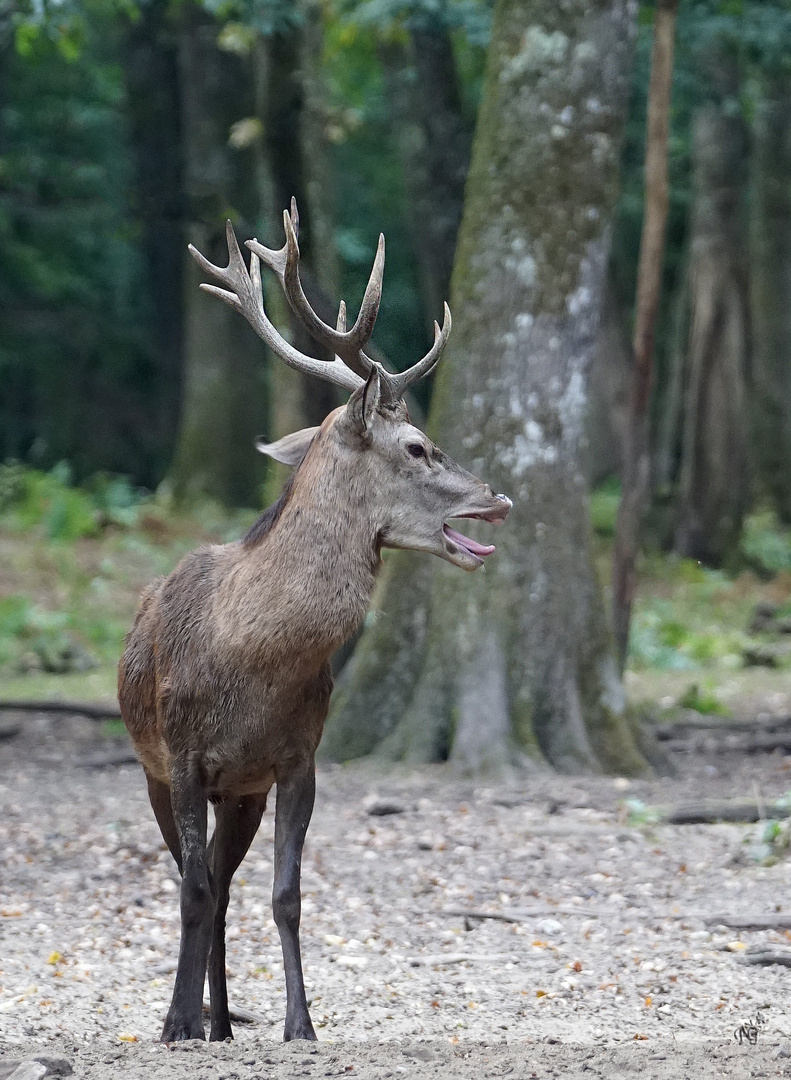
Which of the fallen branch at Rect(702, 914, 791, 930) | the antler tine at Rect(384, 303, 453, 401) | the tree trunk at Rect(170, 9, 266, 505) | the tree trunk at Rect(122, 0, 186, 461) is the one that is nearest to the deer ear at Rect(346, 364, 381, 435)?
the antler tine at Rect(384, 303, 453, 401)

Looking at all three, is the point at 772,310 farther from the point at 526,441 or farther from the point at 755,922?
the point at 755,922

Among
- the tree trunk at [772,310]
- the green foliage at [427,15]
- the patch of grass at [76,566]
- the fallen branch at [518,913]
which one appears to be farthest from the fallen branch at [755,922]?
the tree trunk at [772,310]

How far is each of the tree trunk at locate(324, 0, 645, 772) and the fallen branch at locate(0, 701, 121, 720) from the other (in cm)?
271

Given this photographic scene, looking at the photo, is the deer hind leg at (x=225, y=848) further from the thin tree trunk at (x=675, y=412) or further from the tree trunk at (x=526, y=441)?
the thin tree trunk at (x=675, y=412)

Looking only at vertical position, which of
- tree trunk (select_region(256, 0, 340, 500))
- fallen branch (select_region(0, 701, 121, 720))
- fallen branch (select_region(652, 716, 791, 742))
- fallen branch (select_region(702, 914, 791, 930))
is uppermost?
tree trunk (select_region(256, 0, 340, 500))

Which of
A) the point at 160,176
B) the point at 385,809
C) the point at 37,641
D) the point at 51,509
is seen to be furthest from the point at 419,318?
the point at 385,809

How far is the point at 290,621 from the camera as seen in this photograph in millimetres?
4984

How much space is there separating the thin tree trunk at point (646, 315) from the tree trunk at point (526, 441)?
2.82 feet

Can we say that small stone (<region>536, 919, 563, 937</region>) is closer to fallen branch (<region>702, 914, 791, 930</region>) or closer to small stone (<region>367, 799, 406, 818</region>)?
fallen branch (<region>702, 914, 791, 930</region>)

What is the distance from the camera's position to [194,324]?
77.9 ft

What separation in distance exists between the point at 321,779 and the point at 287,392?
15.3 ft

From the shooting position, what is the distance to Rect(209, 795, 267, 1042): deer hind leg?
5383 millimetres

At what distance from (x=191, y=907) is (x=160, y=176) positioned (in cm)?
2395

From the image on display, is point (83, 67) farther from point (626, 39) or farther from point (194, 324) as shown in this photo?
point (626, 39)
